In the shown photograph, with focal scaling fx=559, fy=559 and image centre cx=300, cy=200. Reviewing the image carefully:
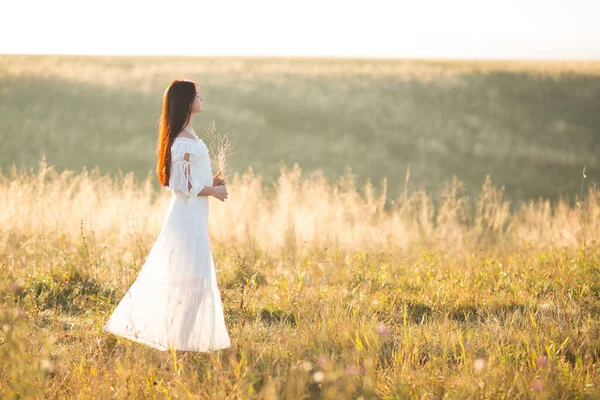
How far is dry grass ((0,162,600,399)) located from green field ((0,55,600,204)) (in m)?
9.98

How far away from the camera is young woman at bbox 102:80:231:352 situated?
4000mm

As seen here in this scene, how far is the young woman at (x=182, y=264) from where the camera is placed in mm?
4000

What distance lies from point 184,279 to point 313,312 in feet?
4.43

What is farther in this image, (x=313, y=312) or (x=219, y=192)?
(x=313, y=312)

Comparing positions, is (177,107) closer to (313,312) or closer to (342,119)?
(313,312)

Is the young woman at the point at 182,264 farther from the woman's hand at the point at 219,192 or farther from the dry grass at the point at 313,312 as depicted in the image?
the dry grass at the point at 313,312

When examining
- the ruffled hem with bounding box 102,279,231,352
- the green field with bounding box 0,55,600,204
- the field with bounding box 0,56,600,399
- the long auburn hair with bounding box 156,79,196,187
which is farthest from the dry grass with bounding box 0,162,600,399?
the green field with bounding box 0,55,600,204

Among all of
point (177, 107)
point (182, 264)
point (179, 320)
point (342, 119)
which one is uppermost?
point (177, 107)

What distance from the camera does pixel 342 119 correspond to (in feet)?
79.8

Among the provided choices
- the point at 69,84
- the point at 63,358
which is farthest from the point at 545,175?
the point at 69,84

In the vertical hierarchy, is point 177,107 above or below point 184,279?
above

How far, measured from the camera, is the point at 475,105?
2627 cm

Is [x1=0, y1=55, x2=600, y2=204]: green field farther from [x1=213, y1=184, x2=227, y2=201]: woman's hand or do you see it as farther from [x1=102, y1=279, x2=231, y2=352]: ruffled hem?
[x1=102, y1=279, x2=231, y2=352]: ruffled hem

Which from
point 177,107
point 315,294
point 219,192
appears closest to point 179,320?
point 219,192
